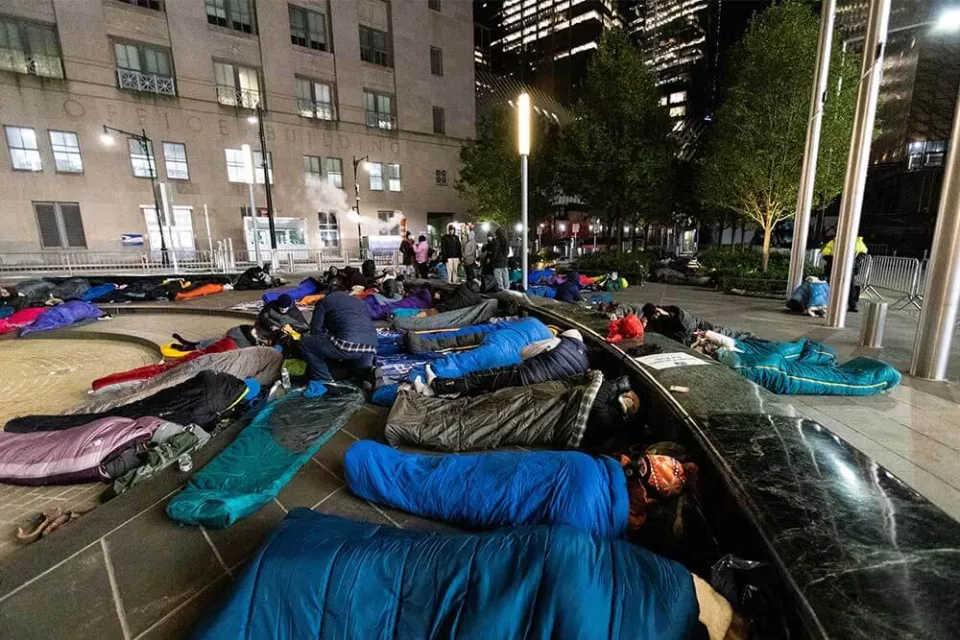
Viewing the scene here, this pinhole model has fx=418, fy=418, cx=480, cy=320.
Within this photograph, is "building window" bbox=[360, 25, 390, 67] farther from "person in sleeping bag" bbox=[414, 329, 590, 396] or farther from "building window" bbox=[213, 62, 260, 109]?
"person in sleeping bag" bbox=[414, 329, 590, 396]

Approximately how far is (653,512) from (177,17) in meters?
26.6

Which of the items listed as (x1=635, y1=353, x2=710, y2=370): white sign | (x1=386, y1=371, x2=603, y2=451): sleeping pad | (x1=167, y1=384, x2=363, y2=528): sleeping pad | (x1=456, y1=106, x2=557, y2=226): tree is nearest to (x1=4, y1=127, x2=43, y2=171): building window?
(x1=456, y1=106, x2=557, y2=226): tree

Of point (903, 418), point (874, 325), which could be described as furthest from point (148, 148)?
point (903, 418)

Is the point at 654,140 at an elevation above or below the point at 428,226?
above

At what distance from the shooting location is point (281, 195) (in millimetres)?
21703

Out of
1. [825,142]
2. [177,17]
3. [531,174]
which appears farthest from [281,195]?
[825,142]

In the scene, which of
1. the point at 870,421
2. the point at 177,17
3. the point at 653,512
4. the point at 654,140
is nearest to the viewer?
the point at 653,512

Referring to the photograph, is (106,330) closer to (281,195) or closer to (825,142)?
(281,195)

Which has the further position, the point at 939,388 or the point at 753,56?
the point at 753,56

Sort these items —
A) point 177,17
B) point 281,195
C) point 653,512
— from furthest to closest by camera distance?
1. point 281,195
2. point 177,17
3. point 653,512

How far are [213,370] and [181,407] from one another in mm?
713

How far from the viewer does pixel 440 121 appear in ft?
87.8

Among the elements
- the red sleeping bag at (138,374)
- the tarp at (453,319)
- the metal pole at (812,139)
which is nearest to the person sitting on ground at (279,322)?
the red sleeping bag at (138,374)

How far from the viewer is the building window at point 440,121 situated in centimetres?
2661
